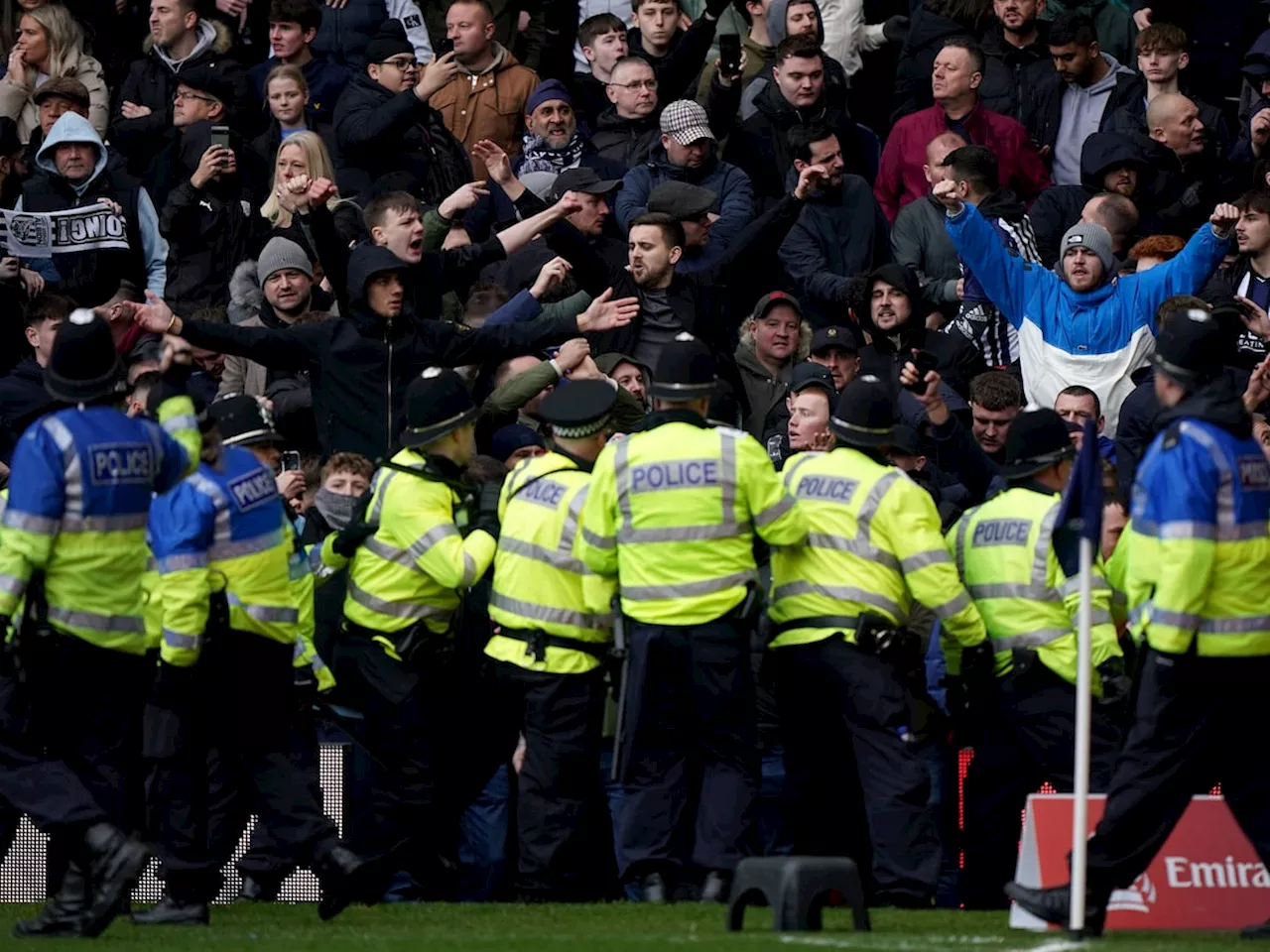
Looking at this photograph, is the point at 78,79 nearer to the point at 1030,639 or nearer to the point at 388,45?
the point at 388,45

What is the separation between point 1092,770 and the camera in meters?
12.1

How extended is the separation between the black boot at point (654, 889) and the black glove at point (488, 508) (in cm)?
184

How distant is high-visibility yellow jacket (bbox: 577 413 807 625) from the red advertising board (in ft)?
5.86

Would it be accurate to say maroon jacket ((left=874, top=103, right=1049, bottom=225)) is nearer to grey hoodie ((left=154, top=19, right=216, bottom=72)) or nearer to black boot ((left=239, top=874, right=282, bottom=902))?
grey hoodie ((left=154, top=19, right=216, bottom=72))

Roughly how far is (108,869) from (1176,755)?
167 inches

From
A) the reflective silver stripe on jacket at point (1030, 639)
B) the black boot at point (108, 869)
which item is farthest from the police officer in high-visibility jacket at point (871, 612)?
the black boot at point (108, 869)

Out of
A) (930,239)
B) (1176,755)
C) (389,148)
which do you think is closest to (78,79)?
(389,148)

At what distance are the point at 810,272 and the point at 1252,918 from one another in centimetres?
671

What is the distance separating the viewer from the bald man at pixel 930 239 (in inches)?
653

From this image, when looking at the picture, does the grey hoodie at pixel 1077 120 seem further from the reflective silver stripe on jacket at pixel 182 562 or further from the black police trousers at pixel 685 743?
the reflective silver stripe on jacket at pixel 182 562

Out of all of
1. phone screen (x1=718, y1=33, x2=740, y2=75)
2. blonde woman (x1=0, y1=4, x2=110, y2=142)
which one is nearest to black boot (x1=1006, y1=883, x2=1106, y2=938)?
phone screen (x1=718, y1=33, x2=740, y2=75)

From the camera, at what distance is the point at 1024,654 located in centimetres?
1201

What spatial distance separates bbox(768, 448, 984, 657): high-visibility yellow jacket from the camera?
11.7 m

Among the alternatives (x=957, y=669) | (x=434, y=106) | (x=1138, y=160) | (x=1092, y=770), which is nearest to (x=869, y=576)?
(x=957, y=669)
